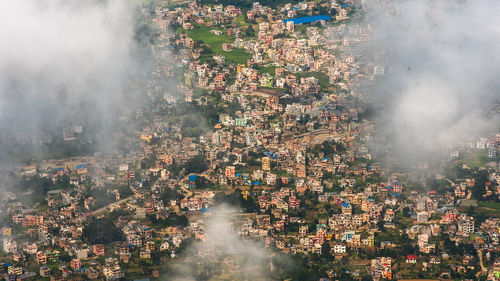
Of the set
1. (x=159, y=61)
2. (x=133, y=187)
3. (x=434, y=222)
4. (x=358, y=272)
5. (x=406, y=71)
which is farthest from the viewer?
(x=159, y=61)

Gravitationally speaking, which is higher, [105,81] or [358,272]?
[105,81]

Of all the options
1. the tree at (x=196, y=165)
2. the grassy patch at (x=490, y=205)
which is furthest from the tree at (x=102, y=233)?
the grassy patch at (x=490, y=205)

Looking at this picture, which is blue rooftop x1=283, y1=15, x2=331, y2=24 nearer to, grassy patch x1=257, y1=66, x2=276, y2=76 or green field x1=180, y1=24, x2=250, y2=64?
green field x1=180, y1=24, x2=250, y2=64

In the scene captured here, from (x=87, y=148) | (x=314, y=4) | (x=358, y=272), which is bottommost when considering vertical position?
(x=358, y=272)

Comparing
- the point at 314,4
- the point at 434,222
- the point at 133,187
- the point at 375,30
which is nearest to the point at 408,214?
the point at 434,222

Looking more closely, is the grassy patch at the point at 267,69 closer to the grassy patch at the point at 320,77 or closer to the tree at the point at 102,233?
the grassy patch at the point at 320,77

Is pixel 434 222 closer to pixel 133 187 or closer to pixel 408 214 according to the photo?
pixel 408 214

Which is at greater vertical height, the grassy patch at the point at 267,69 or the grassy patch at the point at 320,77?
the grassy patch at the point at 267,69

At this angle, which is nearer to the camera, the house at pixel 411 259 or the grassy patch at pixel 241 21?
the house at pixel 411 259

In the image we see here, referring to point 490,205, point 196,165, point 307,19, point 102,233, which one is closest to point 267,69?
point 307,19
